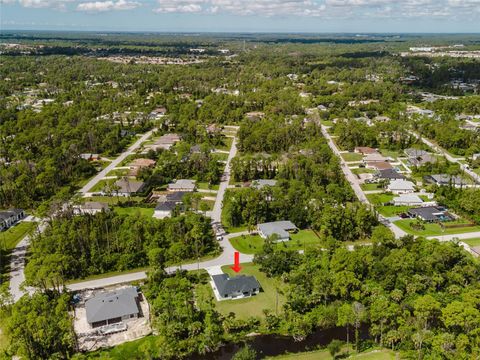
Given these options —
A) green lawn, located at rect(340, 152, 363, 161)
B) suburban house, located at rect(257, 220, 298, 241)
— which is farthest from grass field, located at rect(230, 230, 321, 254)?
green lawn, located at rect(340, 152, 363, 161)

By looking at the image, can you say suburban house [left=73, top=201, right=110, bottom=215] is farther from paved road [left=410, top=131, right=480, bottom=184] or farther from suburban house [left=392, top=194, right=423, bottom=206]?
paved road [left=410, top=131, right=480, bottom=184]

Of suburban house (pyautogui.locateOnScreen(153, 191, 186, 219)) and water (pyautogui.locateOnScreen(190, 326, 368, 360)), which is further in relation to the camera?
suburban house (pyautogui.locateOnScreen(153, 191, 186, 219))

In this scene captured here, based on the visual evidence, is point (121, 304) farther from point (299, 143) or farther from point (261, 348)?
point (299, 143)

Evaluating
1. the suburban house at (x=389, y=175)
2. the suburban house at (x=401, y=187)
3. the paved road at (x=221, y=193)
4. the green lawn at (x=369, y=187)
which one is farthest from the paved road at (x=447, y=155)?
the paved road at (x=221, y=193)

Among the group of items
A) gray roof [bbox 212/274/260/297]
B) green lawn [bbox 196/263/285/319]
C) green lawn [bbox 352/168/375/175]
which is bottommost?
green lawn [bbox 196/263/285/319]

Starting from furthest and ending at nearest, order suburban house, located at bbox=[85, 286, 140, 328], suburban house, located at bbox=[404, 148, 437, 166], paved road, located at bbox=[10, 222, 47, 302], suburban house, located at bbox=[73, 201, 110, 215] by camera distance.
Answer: suburban house, located at bbox=[404, 148, 437, 166], suburban house, located at bbox=[73, 201, 110, 215], paved road, located at bbox=[10, 222, 47, 302], suburban house, located at bbox=[85, 286, 140, 328]

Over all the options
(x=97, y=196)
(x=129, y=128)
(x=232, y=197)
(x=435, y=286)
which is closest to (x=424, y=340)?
(x=435, y=286)

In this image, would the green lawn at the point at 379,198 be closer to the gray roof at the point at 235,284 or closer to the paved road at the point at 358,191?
the paved road at the point at 358,191
